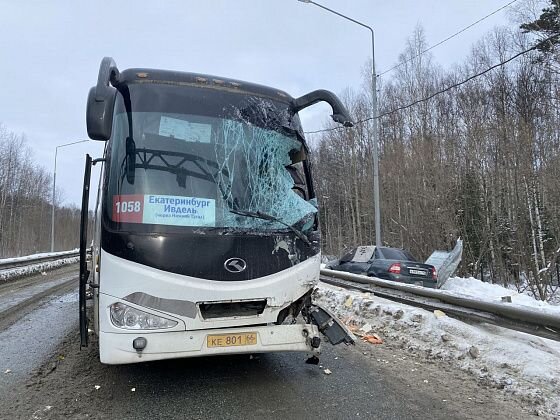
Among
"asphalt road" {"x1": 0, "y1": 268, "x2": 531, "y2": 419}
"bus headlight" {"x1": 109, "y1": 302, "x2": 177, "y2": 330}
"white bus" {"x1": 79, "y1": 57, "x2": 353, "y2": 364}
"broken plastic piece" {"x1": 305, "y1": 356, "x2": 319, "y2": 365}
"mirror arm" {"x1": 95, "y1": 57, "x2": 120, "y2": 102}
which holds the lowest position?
"asphalt road" {"x1": 0, "y1": 268, "x2": 531, "y2": 419}

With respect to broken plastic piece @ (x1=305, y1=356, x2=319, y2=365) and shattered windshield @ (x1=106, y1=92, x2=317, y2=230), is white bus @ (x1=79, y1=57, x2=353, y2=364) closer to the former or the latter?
shattered windshield @ (x1=106, y1=92, x2=317, y2=230)

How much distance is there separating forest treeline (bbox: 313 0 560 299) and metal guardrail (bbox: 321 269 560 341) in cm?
989

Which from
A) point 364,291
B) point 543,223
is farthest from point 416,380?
point 543,223

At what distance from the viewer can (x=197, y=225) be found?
390cm

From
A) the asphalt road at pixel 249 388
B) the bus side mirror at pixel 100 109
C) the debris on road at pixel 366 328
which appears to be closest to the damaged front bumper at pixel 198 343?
the asphalt road at pixel 249 388

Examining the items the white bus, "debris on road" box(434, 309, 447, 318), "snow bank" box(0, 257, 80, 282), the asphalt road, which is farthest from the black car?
"snow bank" box(0, 257, 80, 282)

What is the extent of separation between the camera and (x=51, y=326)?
766cm

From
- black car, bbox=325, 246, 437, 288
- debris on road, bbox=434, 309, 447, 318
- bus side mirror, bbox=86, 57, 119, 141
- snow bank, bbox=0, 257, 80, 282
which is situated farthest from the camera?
snow bank, bbox=0, 257, 80, 282

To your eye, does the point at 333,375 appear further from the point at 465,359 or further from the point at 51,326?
the point at 51,326

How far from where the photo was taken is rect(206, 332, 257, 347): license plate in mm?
3838

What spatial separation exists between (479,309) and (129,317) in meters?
4.49

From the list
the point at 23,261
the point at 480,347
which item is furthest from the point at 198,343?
the point at 23,261

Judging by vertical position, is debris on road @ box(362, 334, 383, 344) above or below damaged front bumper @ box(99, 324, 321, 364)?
below

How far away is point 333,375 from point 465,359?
5.08ft
